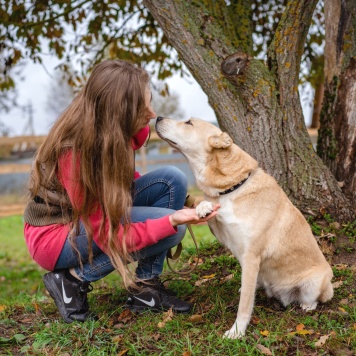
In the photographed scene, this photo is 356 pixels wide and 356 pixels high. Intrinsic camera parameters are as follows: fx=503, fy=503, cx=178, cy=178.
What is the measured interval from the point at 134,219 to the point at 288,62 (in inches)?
81.2

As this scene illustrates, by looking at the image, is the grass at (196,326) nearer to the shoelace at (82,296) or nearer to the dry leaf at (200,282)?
the dry leaf at (200,282)

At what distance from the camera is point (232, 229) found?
10.7 ft

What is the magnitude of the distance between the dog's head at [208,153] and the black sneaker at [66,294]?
1.11 metres

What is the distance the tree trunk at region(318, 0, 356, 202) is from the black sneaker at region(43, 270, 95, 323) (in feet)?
8.78

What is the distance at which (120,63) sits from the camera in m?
3.26

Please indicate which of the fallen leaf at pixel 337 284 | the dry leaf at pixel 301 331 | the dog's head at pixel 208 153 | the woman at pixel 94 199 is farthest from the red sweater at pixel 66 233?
the fallen leaf at pixel 337 284

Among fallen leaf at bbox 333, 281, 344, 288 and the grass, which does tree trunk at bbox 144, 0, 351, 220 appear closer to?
the grass

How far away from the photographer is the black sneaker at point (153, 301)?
3.56 metres

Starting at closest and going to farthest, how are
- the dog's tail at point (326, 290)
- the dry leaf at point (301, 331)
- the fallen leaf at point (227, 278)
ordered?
the dry leaf at point (301, 331)
the dog's tail at point (326, 290)
the fallen leaf at point (227, 278)

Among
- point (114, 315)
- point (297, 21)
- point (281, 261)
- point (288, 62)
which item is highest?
point (297, 21)

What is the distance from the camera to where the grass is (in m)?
3.02

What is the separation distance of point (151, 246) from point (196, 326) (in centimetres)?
61

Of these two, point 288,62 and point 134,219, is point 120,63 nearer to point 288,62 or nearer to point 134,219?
point 134,219

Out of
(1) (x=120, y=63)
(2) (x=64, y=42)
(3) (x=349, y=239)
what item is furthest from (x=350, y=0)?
(2) (x=64, y=42)
